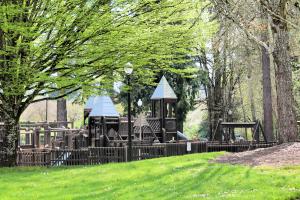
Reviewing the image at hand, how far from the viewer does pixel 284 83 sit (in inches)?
619

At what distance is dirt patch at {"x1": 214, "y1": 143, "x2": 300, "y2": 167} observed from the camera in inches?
471

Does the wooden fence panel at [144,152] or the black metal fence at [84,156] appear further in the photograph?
the wooden fence panel at [144,152]

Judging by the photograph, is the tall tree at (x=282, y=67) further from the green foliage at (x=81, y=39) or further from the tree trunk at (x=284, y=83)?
the green foliage at (x=81, y=39)

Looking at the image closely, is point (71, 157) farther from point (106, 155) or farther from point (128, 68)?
point (128, 68)

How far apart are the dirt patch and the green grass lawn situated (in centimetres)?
79

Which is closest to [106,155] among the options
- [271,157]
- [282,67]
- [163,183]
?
[271,157]

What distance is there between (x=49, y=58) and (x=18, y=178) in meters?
4.12

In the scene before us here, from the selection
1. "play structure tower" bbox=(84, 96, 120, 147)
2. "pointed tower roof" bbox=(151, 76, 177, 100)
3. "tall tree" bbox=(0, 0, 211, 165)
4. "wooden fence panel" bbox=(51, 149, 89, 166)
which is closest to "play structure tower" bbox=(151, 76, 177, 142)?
"pointed tower roof" bbox=(151, 76, 177, 100)

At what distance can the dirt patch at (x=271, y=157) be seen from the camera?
12.0 m

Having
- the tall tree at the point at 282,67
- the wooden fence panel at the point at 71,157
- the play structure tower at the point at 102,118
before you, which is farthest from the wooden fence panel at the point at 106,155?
the tall tree at the point at 282,67

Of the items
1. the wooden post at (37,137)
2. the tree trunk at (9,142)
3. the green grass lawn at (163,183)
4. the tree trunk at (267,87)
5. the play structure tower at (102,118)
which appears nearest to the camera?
the green grass lawn at (163,183)

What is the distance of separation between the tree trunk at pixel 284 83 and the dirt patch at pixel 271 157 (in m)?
1.22

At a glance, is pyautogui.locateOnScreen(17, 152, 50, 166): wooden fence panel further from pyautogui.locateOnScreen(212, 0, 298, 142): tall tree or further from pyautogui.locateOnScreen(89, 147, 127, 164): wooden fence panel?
pyautogui.locateOnScreen(212, 0, 298, 142): tall tree

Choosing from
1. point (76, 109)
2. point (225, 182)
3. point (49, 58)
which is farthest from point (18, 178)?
point (76, 109)
